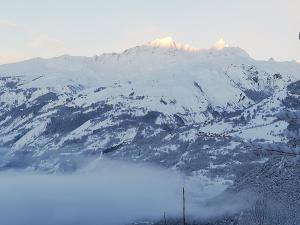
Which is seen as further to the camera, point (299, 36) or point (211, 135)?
point (211, 135)

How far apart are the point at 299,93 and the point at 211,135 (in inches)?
120

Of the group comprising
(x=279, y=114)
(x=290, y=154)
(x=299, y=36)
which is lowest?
(x=290, y=154)

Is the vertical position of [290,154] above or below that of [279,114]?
below

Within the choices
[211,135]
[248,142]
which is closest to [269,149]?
[248,142]

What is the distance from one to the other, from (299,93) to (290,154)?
2.69 metres

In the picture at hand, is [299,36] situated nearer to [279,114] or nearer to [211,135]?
[279,114]

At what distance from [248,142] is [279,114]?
122 cm

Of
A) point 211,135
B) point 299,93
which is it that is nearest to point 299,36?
point 299,93

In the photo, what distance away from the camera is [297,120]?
17.6 meters

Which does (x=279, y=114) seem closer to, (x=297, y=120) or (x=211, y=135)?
(x=297, y=120)

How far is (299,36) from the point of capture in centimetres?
1834

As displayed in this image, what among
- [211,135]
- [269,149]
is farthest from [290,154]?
[211,135]

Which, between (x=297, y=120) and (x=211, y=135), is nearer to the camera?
(x=297, y=120)

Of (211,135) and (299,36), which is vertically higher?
(299,36)
